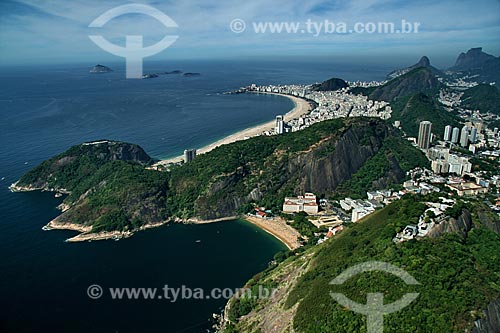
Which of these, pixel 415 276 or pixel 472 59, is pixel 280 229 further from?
pixel 472 59

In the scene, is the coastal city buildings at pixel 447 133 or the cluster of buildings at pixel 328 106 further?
the cluster of buildings at pixel 328 106

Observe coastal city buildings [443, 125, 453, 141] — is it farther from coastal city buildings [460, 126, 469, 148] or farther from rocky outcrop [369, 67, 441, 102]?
rocky outcrop [369, 67, 441, 102]

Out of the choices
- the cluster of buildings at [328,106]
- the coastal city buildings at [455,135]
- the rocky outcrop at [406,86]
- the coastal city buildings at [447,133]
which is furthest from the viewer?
the rocky outcrop at [406,86]

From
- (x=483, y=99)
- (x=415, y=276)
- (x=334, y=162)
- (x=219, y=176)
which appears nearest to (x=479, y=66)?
(x=483, y=99)

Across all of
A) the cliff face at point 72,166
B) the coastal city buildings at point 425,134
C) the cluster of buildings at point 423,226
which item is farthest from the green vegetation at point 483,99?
the cliff face at point 72,166

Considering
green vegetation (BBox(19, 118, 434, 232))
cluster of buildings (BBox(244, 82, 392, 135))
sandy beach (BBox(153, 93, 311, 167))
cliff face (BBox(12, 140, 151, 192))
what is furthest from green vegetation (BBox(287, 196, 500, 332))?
cluster of buildings (BBox(244, 82, 392, 135))

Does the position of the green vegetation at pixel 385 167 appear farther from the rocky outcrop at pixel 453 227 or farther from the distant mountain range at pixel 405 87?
the distant mountain range at pixel 405 87

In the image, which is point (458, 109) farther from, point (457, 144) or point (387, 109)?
point (457, 144)
